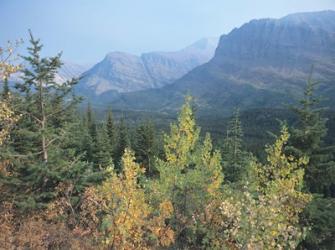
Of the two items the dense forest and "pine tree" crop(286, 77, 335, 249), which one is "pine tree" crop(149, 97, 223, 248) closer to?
the dense forest

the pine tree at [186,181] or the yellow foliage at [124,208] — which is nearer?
the yellow foliage at [124,208]

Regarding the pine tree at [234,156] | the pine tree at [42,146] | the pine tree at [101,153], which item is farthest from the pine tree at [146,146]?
the pine tree at [42,146]

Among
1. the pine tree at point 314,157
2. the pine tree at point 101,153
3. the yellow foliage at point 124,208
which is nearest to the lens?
the yellow foliage at point 124,208

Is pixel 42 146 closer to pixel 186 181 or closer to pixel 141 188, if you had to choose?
pixel 141 188

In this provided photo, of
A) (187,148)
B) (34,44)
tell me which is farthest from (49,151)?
(187,148)

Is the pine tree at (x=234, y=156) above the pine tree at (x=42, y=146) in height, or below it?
below

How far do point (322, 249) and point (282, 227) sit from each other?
16229mm

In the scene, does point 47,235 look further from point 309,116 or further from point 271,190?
point 309,116

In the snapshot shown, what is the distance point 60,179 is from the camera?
2377 cm

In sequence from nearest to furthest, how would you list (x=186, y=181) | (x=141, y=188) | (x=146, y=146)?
(x=186, y=181)
(x=141, y=188)
(x=146, y=146)

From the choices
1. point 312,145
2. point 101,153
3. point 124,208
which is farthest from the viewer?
point 101,153

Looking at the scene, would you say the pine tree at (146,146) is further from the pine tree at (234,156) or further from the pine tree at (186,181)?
the pine tree at (186,181)

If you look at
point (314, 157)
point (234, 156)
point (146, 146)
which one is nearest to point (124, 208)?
point (314, 157)

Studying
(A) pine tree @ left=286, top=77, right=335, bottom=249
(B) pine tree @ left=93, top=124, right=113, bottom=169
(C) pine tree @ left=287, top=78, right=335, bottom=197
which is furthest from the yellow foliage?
(B) pine tree @ left=93, top=124, right=113, bottom=169
